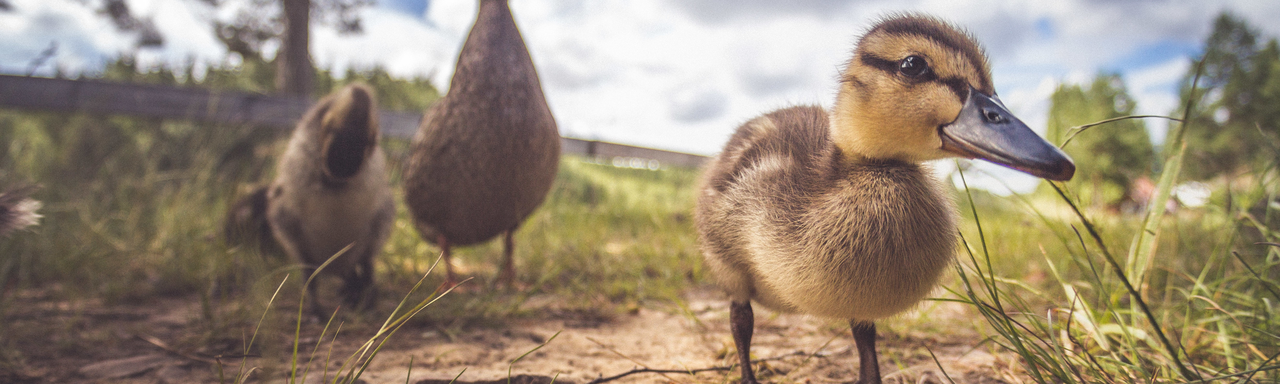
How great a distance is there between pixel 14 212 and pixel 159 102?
174 inches

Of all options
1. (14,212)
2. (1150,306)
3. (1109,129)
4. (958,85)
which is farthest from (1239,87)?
(14,212)

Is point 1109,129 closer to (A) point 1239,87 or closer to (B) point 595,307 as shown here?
(A) point 1239,87

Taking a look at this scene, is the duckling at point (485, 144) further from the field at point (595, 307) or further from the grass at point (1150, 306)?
the grass at point (1150, 306)

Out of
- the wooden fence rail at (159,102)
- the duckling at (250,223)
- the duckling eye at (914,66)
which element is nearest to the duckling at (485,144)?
the duckling at (250,223)

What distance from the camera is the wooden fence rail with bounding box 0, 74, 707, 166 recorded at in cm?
475

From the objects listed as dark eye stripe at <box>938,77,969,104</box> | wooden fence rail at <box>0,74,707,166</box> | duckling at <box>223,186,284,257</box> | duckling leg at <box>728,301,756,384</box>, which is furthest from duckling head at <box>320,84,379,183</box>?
wooden fence rail at <box>0,74,707,166</box>

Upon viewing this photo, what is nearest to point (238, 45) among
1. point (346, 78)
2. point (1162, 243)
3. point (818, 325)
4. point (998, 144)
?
point (346, 78)

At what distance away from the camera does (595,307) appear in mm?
2842

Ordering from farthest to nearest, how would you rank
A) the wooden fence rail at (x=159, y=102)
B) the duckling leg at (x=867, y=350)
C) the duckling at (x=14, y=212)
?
the wooden fence rail at (x=159, y=102), the duckling at (x=14, y=212), the duckling leg at (x=867, y=350)

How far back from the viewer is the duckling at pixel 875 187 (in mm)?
1421

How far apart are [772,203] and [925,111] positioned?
19.9 inches

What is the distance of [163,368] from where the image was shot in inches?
76.9

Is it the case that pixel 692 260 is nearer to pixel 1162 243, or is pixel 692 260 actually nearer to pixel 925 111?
pixel 925 111

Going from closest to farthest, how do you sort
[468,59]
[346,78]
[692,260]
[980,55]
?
[980,55], [468,59], [692,260], [346,78]
